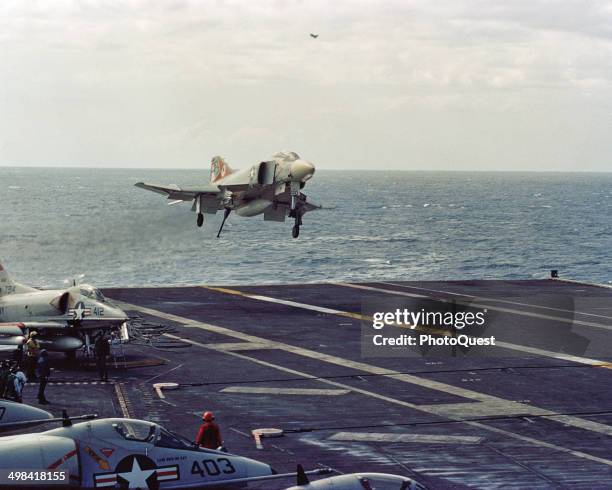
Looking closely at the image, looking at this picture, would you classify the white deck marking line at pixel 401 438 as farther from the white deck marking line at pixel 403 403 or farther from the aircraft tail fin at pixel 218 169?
the aircraft tail fin at pixel 218 169

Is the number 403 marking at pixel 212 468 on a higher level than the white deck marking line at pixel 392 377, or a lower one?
higher

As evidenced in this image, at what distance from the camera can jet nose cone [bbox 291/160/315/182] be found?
1918 inches

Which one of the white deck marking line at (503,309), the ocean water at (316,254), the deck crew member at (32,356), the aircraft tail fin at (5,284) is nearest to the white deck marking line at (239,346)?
the aircraft tail fin at (5,284)

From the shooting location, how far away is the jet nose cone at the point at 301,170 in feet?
160

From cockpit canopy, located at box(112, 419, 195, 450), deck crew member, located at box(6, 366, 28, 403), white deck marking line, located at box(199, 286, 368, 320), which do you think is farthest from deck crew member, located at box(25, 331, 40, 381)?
white deck marking line, located at box(199, 286, 368, 320)

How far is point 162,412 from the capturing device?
31.8 metres

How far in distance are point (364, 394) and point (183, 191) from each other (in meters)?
23.4

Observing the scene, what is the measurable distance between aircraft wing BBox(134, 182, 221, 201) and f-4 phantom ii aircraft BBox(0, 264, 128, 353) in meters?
15.1

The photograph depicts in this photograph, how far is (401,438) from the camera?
2908 centimetres

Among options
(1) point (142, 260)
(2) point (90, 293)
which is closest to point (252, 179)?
(2) point (90, 293)

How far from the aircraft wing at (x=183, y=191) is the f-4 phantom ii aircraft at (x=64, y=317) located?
15.1 meters

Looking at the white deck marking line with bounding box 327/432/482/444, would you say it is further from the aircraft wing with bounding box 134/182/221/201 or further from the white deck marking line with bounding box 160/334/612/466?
the aircraft wing with bounding box 134/182/221/201

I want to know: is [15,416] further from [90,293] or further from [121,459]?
[90,293]

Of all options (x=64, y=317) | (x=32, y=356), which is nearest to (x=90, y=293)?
(x=64, y=317)
